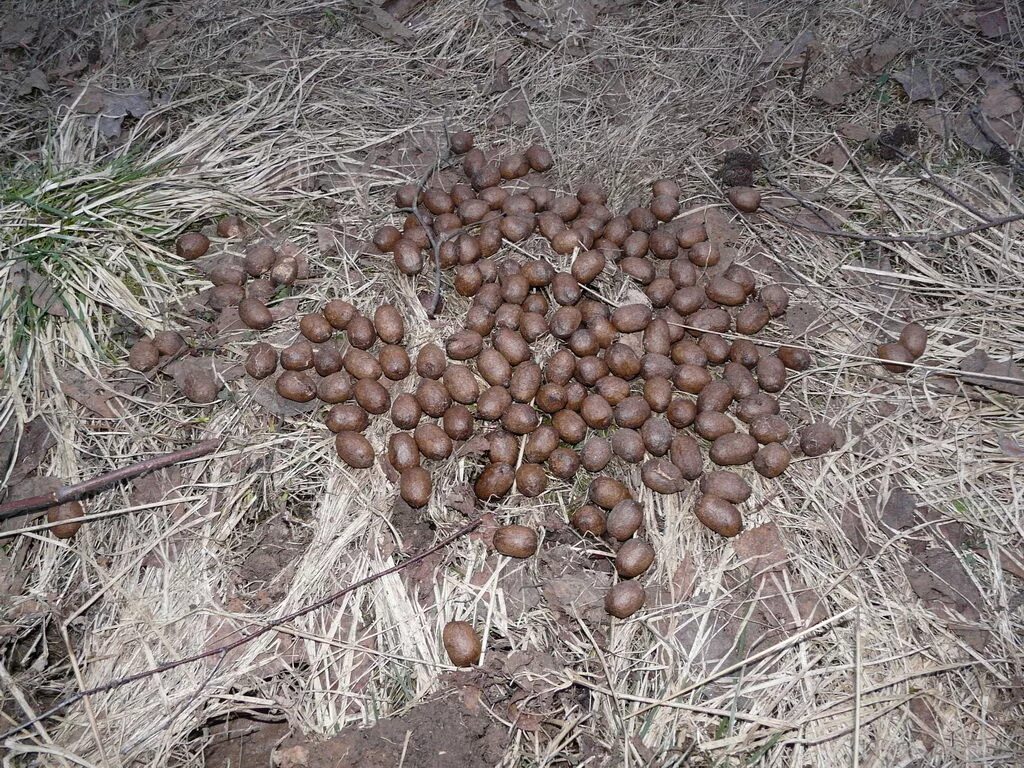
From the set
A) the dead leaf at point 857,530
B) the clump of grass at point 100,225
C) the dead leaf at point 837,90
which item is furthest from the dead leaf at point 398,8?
the dead leaf at point 857,530

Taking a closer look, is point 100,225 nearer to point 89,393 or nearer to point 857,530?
point 89,393

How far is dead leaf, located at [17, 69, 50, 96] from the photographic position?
12.7ft

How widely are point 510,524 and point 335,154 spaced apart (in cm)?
222

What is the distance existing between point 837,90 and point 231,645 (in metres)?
4.03

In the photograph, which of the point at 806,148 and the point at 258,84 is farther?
the point at 258,84

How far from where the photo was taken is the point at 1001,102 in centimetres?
372

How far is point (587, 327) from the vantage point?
10.2 ft

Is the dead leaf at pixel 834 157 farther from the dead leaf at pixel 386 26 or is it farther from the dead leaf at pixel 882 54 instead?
the dead leaf at pixel 386 26

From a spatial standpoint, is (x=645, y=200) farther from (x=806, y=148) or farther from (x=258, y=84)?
(x=258, y=84)

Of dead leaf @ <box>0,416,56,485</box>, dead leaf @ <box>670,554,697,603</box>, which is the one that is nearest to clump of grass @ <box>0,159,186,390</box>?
dead leaf @ <box>0,416,56,485</box>

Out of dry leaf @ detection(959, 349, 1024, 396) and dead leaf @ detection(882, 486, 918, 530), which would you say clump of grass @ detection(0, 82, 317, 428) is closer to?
dead leaf @ detection(882, 486, 918, 530)

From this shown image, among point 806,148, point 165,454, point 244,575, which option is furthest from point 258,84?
point 806,148

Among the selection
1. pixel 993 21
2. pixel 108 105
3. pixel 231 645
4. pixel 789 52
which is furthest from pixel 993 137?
pixel 108 105

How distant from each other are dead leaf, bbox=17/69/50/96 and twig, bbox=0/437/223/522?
2462 mm
